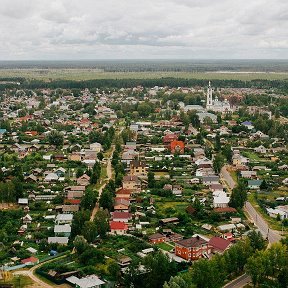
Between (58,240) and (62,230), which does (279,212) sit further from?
(58,240)

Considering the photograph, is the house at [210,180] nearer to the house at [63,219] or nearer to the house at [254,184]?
the house at [254,184]

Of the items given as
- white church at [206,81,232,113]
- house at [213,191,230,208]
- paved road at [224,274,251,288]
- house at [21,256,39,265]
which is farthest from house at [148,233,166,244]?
white church at [206,81,232,113]

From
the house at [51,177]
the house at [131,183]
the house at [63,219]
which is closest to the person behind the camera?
the house at [63,219]

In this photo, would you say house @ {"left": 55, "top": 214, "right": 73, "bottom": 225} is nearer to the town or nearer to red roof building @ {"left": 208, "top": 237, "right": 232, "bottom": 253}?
the town

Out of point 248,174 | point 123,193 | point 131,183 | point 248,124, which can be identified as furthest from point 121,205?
point 248,124

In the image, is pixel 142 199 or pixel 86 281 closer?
pixel 86 281

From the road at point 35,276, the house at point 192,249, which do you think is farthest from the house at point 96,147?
the road at point 35,276
